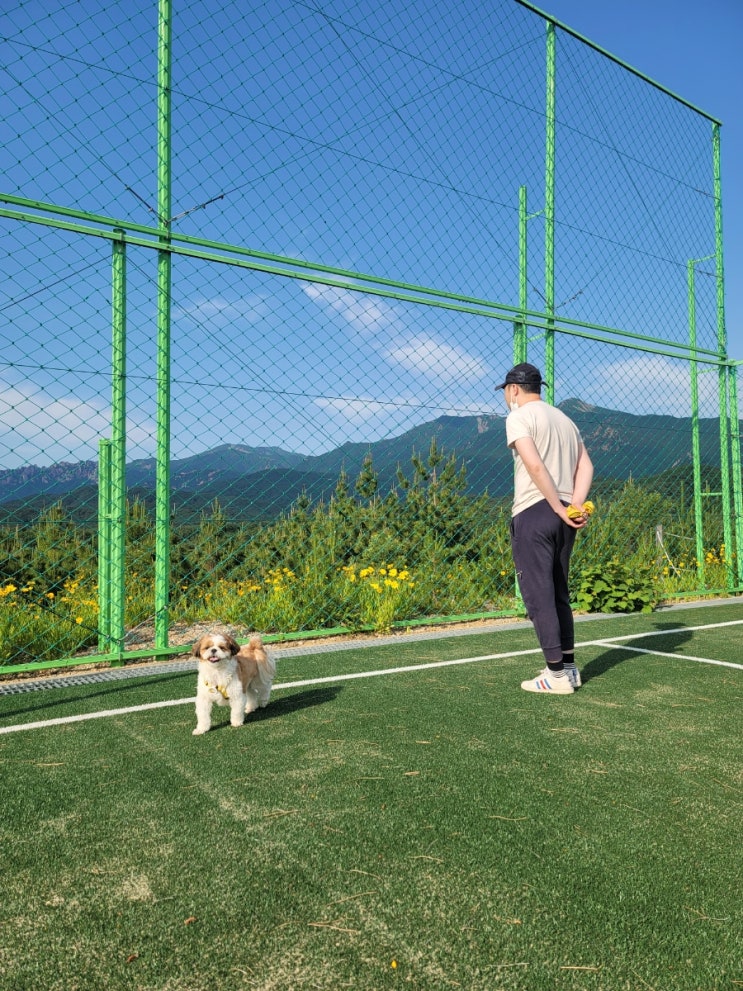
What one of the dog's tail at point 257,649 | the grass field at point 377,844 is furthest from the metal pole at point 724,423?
the dog's tail at point 257,649

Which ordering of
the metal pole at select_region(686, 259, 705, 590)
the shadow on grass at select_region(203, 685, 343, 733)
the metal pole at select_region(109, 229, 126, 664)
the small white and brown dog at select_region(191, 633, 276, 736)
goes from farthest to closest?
the metal pole at select_region(686, 259, 705, 590) < the metal pole at select_region(109, 229, 126, 664) < the shadow on grass at select_region(203, 685, 343, 733) < the small white and brown dog at select_region(191, 633, 276, 736)

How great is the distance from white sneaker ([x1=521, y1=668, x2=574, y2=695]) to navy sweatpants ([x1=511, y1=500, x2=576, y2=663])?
0.10 meters

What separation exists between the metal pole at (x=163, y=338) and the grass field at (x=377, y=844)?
1084 mm

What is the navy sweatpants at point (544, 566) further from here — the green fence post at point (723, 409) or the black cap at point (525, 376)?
the green fence post at point (723, 409)

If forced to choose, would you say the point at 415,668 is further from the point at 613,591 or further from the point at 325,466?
the point at 613,591

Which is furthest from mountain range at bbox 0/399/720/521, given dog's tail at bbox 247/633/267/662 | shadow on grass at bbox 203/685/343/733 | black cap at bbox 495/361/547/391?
shadow on grass at bbox 203/685/343/733

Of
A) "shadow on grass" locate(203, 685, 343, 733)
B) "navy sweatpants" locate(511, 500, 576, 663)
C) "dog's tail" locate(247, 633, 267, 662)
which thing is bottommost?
"shadow on grass" locate(203, 685, 343, 733)

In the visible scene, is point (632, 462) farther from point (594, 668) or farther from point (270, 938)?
point (270, 938)

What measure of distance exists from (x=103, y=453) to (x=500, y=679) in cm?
274

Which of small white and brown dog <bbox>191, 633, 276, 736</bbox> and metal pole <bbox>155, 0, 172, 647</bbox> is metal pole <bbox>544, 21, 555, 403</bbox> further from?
small white and brown dog <bbox>191, 633, 276, 736</bbox>

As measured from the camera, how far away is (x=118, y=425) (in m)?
4.36

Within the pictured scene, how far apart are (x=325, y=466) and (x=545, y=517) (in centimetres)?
318

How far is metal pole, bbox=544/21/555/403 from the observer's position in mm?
6633

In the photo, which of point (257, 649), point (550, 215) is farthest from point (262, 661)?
point (550, 215)
